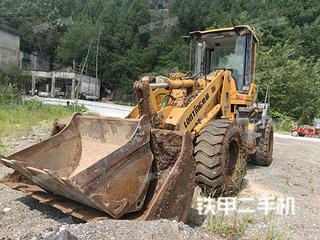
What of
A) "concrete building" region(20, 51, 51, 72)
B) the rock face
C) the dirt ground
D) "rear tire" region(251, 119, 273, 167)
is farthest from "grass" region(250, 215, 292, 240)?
the rock face

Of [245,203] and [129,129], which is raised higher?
[129,129]

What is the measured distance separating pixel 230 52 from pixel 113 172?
425cm

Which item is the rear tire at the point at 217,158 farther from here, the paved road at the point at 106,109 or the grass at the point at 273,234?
the paved road at the point at 106,109

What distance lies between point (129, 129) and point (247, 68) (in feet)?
11.2

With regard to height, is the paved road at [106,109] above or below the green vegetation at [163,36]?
below

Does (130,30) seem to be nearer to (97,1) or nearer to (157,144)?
(97,1)

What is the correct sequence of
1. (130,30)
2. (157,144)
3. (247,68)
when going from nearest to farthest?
(157,144), (247,68), (130,30)

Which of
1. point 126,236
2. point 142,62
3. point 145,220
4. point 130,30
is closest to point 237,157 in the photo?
point 145,220

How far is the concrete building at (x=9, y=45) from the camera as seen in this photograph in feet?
140

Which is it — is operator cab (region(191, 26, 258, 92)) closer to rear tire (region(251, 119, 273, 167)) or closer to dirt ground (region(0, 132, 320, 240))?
rear tire (region(251, 119, 273, 167))

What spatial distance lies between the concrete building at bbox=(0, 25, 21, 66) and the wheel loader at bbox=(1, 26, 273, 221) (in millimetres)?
39845

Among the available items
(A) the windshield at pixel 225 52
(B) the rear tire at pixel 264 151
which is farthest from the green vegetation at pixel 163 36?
(A) the windshield at pixel 225 52

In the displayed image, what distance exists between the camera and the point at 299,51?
35.1 m

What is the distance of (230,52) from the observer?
7.12 meters
